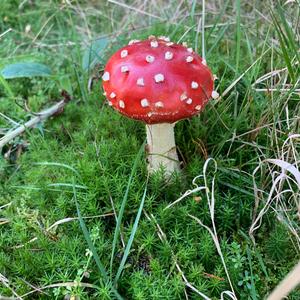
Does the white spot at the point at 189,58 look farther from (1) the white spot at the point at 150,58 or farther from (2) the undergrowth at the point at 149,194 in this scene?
(2) the undergrowth at the point at 149,194

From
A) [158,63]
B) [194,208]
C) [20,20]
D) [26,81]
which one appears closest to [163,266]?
[194,208]

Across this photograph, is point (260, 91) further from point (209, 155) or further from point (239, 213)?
point (239, 213)

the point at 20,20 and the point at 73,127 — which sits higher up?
the point at 20,20

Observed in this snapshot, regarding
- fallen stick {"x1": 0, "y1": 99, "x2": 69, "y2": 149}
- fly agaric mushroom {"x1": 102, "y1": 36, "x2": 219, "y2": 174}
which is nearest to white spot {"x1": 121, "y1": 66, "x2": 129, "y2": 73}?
fly agaric mushroom {"x1": 102, "y1": 36, "x2": 219, "y2": 174}

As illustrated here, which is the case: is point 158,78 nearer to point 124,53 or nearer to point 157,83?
point 157,83

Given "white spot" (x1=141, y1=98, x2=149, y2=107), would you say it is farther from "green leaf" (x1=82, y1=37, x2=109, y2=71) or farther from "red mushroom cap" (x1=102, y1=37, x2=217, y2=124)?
"green leaf" (x1=82, y1=37, x2=109, y2=71)

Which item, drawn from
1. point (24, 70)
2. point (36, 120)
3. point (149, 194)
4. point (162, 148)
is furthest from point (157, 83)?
point (24, 70)
